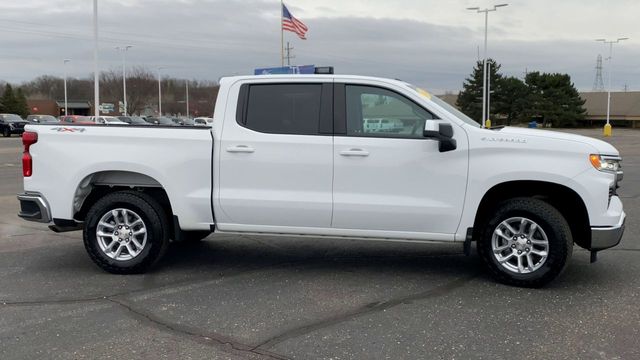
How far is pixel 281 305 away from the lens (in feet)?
16.8

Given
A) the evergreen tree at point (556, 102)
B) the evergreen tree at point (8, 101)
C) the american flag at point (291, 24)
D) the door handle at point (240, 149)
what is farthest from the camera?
the evergreen tree at point (8, 101)

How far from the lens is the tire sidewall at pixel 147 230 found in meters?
6.02

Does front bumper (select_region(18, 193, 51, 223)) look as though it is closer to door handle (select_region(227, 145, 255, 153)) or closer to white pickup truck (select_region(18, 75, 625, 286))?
white pickup truck (select_region(18, 75, 625, 286))

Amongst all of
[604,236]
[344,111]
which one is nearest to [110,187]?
[344,111]

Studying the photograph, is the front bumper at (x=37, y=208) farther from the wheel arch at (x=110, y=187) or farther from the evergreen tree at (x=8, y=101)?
the evergreen tree at (x=8, y=101)

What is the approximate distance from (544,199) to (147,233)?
3.95 metres

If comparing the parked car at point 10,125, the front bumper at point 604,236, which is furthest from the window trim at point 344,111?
the parked car at point 10,125

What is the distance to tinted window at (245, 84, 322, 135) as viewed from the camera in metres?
5.83

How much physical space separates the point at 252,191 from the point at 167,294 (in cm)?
124

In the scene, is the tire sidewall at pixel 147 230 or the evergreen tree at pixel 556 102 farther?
the evergreen tree at pixel 556 102

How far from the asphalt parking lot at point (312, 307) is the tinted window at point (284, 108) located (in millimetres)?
1509

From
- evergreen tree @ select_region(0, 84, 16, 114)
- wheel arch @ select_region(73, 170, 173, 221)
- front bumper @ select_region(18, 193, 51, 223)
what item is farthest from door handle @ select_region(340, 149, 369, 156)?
evergreen tree @ select_region(0, 84, 16, 114)

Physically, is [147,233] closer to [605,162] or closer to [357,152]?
[357,152]

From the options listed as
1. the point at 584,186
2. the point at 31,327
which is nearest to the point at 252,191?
the point at 31,327
